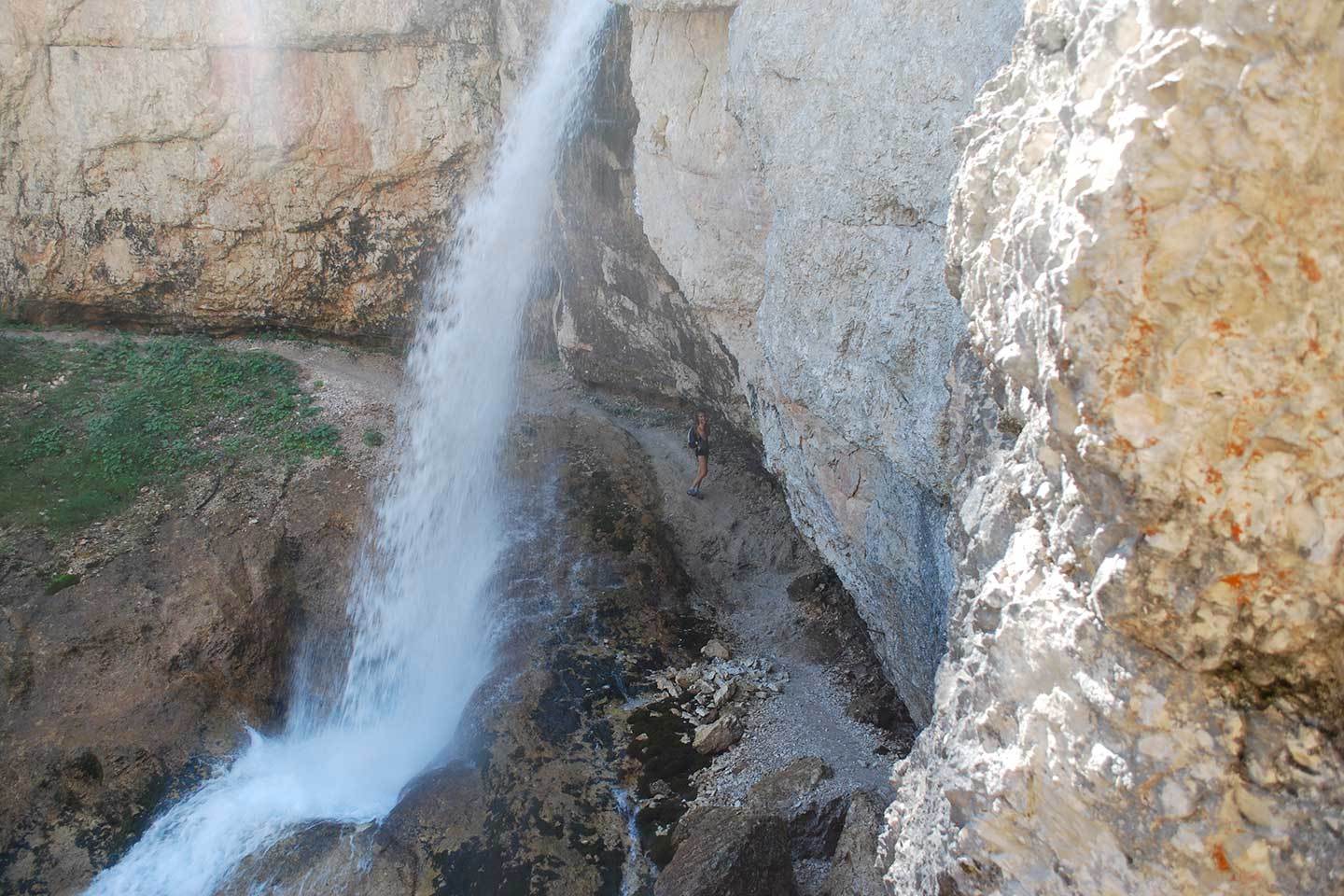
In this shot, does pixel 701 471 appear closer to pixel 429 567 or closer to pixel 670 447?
pixel 670 447

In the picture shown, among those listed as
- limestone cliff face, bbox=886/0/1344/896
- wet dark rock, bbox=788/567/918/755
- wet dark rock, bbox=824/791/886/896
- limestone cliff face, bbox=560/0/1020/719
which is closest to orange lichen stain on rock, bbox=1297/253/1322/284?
limestone cliff face, bbox=886/0/1344/896

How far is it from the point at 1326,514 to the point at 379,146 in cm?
1305

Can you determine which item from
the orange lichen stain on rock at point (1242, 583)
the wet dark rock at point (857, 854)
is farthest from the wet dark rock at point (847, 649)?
the orange lichen stain on rock at point (1242, 583)

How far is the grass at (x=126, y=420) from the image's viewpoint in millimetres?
10789

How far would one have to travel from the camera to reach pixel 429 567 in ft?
37.4

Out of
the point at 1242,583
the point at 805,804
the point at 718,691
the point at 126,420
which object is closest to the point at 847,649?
the point at 718,691

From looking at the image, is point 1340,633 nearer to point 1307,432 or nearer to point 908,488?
point 1307,432

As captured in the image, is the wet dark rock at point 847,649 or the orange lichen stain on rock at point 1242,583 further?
the wet dark rock at point 847,649

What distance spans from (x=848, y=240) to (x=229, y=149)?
965 centimetres

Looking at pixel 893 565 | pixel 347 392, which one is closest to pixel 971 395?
pixel 893 565

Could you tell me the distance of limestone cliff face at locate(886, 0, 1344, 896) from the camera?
2.91 metres

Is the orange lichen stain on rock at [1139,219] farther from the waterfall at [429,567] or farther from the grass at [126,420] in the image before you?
the grass at [126,420]

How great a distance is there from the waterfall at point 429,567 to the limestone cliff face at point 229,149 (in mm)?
944

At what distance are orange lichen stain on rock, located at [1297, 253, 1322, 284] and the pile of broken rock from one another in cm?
700
